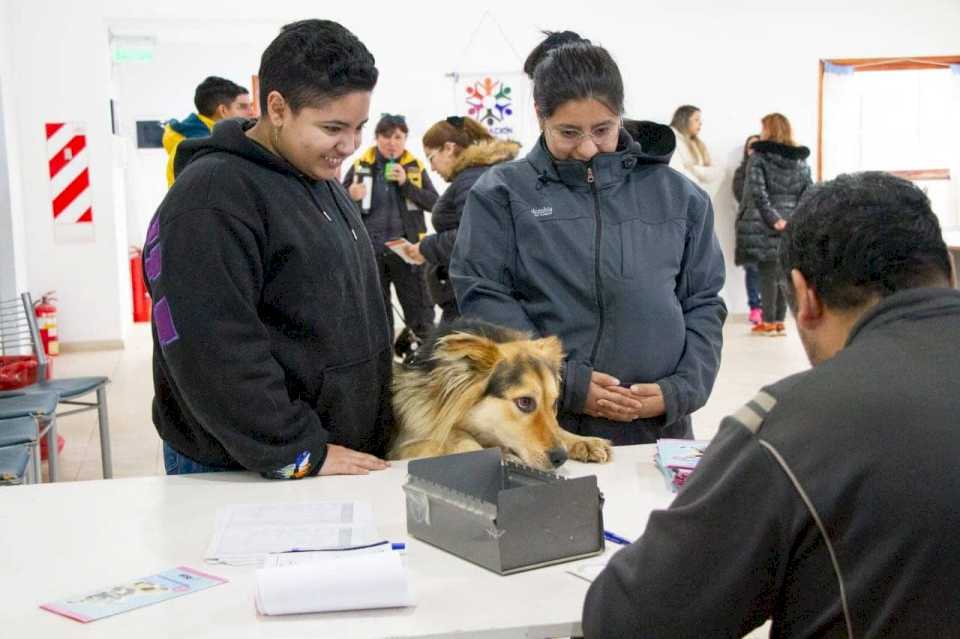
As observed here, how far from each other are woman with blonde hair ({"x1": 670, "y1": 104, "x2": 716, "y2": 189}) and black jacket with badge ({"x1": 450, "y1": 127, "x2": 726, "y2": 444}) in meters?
6.62

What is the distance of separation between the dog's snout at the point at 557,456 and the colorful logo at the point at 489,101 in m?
6.94

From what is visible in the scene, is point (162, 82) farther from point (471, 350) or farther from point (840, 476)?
point (840, 476)

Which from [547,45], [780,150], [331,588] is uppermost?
[547,45]

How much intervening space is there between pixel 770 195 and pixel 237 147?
7445 millimetres

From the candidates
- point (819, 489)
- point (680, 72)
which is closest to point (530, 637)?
point (819, 489)

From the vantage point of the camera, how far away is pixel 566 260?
240 centimetres

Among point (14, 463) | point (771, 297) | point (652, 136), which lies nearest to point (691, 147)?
point (771, 297)

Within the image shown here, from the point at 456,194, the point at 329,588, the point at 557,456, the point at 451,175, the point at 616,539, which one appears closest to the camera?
the point at 329,588

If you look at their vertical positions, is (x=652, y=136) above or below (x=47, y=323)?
above

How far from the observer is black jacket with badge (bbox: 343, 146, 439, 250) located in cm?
701

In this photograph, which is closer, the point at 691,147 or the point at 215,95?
the point at 215,95

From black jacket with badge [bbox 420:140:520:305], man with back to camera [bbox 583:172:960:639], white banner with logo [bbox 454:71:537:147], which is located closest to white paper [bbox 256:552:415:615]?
man with back to camera [bbox 583:172:960:639]

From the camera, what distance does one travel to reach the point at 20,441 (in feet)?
12.1

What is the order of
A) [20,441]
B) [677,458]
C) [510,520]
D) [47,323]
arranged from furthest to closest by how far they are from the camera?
1. [47,323]
2. [20,441]
3. [677,458]
4. [510,520]
